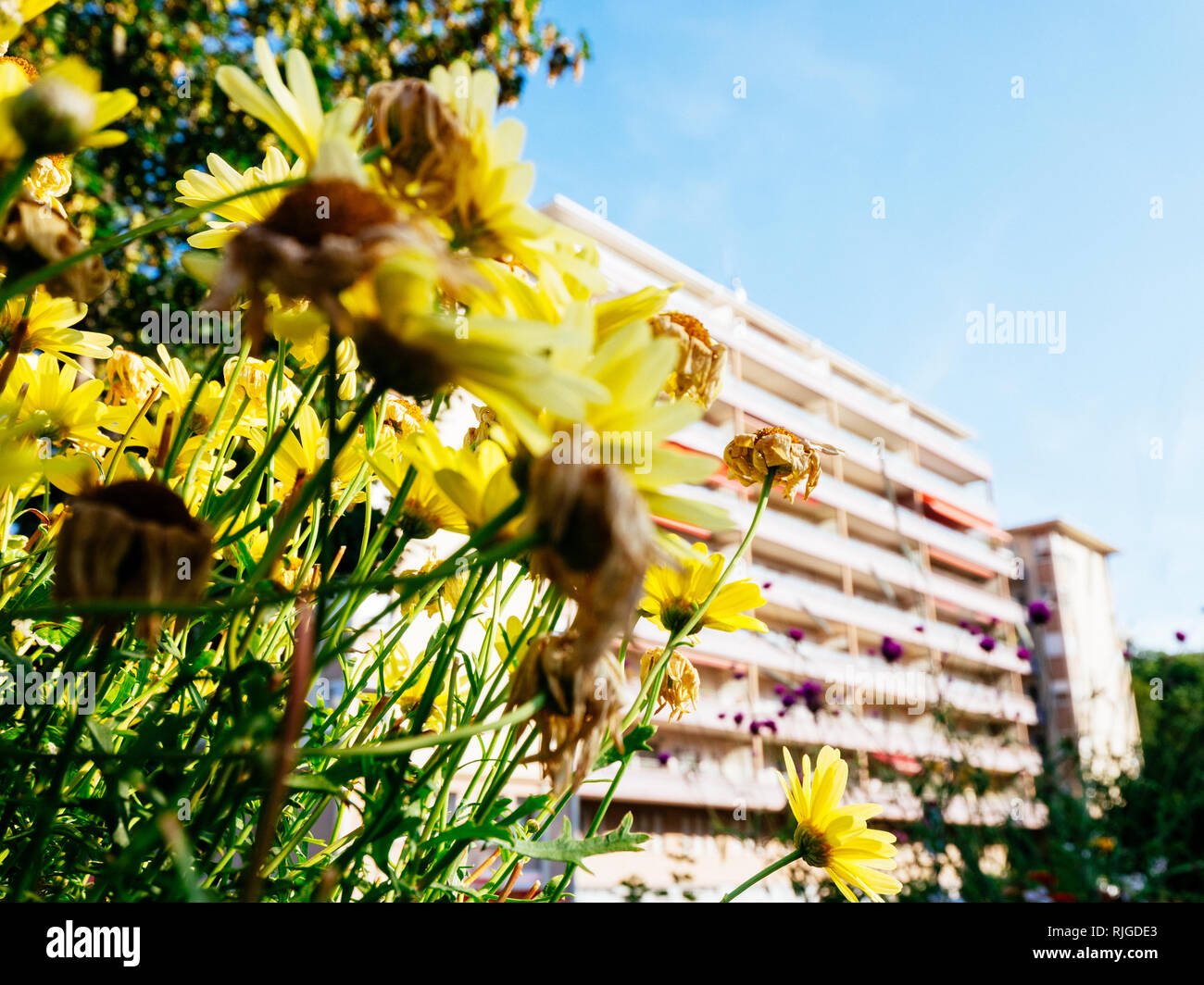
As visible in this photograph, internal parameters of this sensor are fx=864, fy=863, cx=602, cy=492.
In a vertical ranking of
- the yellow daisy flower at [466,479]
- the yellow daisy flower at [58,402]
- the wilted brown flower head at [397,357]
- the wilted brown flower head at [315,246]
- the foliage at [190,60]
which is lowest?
the yellow daisy flower at [466,479]

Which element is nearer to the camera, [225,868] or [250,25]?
[225,868]

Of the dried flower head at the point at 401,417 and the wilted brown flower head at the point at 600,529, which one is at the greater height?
the dried flower head at the point at 401,417

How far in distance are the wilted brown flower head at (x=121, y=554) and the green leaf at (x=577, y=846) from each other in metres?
0.13

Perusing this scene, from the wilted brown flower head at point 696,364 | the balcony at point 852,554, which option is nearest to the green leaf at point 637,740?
the wilted brown flower head at point 696,364

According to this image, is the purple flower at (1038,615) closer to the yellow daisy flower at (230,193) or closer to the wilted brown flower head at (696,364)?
the wilted brown flower head at (696,364)

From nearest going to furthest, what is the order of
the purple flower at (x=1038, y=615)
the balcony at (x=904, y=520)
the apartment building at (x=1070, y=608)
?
1. the purple flower at (x=1038, y=615)
2. the balcony at (x=904, y=520)
3. the apartment building at (x=1070, y=608)

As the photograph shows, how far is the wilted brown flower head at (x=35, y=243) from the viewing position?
0.66 ft

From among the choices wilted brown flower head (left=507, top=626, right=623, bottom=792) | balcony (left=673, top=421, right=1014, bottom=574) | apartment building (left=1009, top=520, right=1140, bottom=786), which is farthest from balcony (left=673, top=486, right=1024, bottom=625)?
wilted brown flower head (left=507, top=626, right=623, bottom=792)

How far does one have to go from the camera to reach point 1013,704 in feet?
46.7

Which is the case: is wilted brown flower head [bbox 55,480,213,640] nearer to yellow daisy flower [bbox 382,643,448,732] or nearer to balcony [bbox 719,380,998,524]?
yellow daisy flower [bbox 382,643,448,732]

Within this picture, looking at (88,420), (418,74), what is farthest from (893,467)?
(88,420)

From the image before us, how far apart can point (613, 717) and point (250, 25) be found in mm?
3313

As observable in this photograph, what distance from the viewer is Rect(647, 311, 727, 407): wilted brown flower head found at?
341 mm
